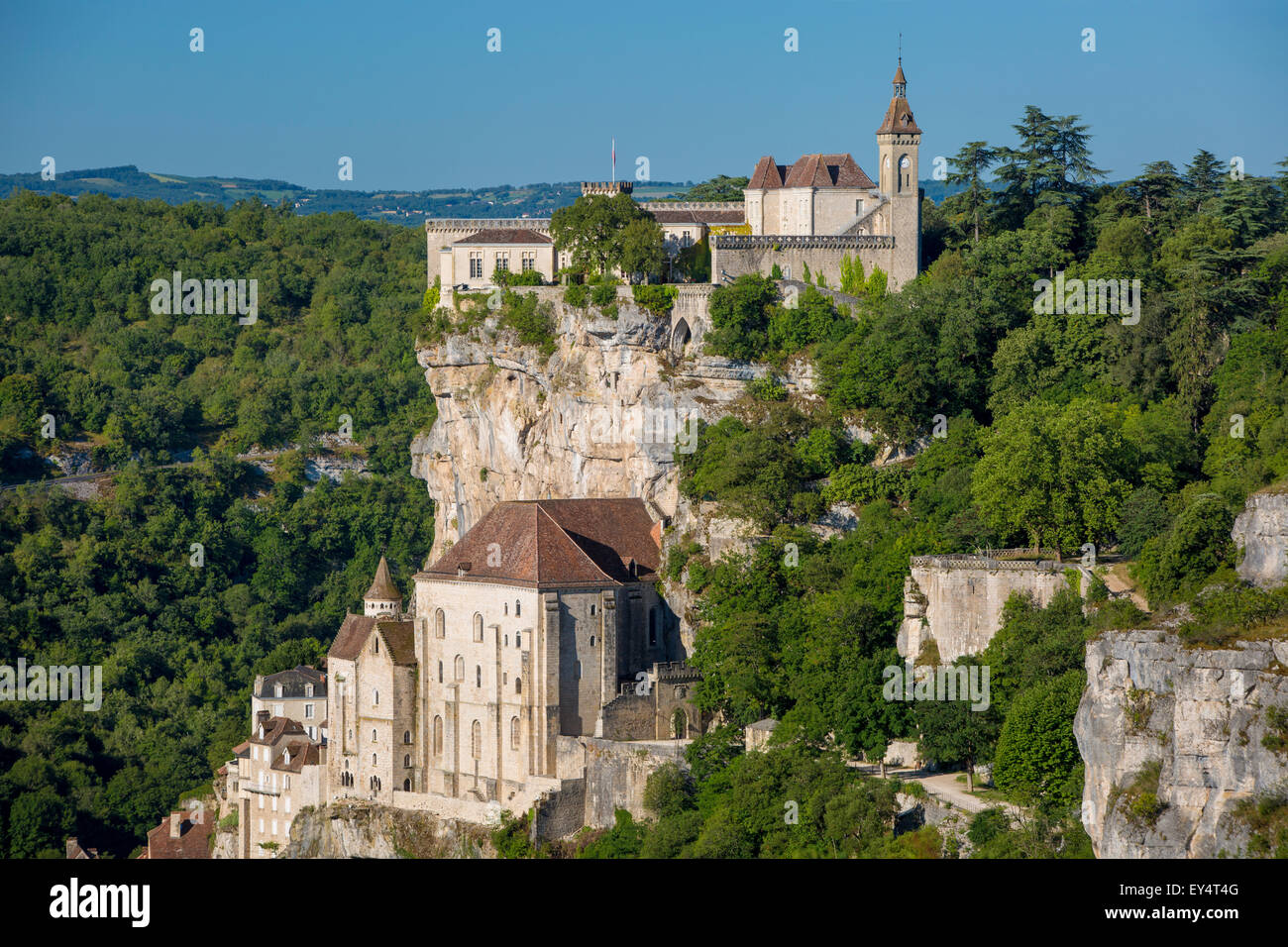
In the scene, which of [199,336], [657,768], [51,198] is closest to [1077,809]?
[657,768]

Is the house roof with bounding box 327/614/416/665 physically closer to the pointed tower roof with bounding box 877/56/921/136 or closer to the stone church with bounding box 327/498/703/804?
the stone church with bounding box 327/498/703/804

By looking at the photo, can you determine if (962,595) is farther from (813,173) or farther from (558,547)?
(813,173)

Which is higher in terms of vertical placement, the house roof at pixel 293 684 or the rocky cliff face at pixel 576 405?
the rocky cliff face at pixel 576 405

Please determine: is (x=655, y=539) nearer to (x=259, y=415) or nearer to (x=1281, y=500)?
(x=1281, y=500)

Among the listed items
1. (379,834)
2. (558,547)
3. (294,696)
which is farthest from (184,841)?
(558,547)

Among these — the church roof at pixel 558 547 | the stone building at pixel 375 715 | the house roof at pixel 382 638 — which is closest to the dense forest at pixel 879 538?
the church roof at pixel 558 547

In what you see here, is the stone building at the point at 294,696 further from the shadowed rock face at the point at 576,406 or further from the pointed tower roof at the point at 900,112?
the pointed tower roof at the point at 900,112

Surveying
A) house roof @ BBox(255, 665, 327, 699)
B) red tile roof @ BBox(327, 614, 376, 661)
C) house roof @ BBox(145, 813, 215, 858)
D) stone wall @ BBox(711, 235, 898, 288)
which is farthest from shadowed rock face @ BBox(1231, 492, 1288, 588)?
house roof @ BBox(145, 813, 215, 858)

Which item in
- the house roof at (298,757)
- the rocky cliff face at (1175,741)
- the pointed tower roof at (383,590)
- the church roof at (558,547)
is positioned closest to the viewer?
the rocky cliff face at (1175,741)
